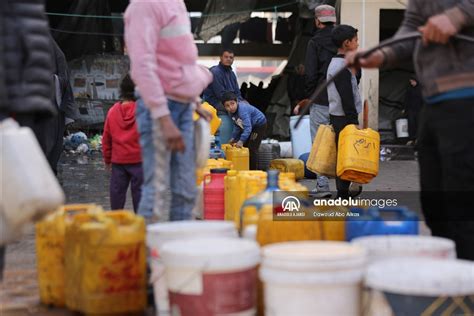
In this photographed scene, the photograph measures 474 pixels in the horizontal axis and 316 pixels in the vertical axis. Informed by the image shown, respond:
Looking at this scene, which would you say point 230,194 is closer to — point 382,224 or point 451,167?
point 451,167

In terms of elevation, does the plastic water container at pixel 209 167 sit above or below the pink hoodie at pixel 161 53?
below

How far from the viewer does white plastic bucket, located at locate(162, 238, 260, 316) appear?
11.7 ft

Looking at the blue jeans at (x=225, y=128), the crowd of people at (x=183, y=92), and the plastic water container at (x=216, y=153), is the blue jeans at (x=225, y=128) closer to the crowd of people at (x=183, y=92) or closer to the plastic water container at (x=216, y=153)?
the plastic water container at (x=216, y=153)

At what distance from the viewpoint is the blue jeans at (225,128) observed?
1251 centimetres

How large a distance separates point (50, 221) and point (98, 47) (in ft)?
39.5

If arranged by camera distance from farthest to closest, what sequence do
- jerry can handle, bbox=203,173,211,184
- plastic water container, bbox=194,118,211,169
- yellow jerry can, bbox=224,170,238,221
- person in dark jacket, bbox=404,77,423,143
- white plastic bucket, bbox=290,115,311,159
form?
person in dark jacket, bbox=404,77,423,143
white plastic bucket, bbox=290,115,311,159
jerry can handle, bbox=203,173,211,184
yellow jerry can, bbox=224,170,238,221
plastic water container, bbox=194,118,211,169

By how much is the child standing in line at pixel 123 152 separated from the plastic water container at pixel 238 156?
3.95m

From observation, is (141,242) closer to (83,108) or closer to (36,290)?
(36,290)

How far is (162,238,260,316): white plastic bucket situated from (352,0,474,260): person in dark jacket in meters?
1.27

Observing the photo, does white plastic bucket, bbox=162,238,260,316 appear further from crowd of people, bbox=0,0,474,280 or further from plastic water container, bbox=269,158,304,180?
plastic water container, bbox=269,158,304,180

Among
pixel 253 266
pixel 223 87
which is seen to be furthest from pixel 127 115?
pixel 223 87

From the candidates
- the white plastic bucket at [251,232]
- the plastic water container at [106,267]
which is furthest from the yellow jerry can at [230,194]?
the plastic water container at [106,267]

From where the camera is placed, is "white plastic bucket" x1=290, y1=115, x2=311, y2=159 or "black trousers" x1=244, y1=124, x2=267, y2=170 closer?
"black trousers" x1=244, y1=124, x2=267, y2=170

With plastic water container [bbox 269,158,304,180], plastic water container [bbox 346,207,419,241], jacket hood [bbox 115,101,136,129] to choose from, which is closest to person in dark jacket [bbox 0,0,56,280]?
plastic water container [bbox 346,207,419,241]
